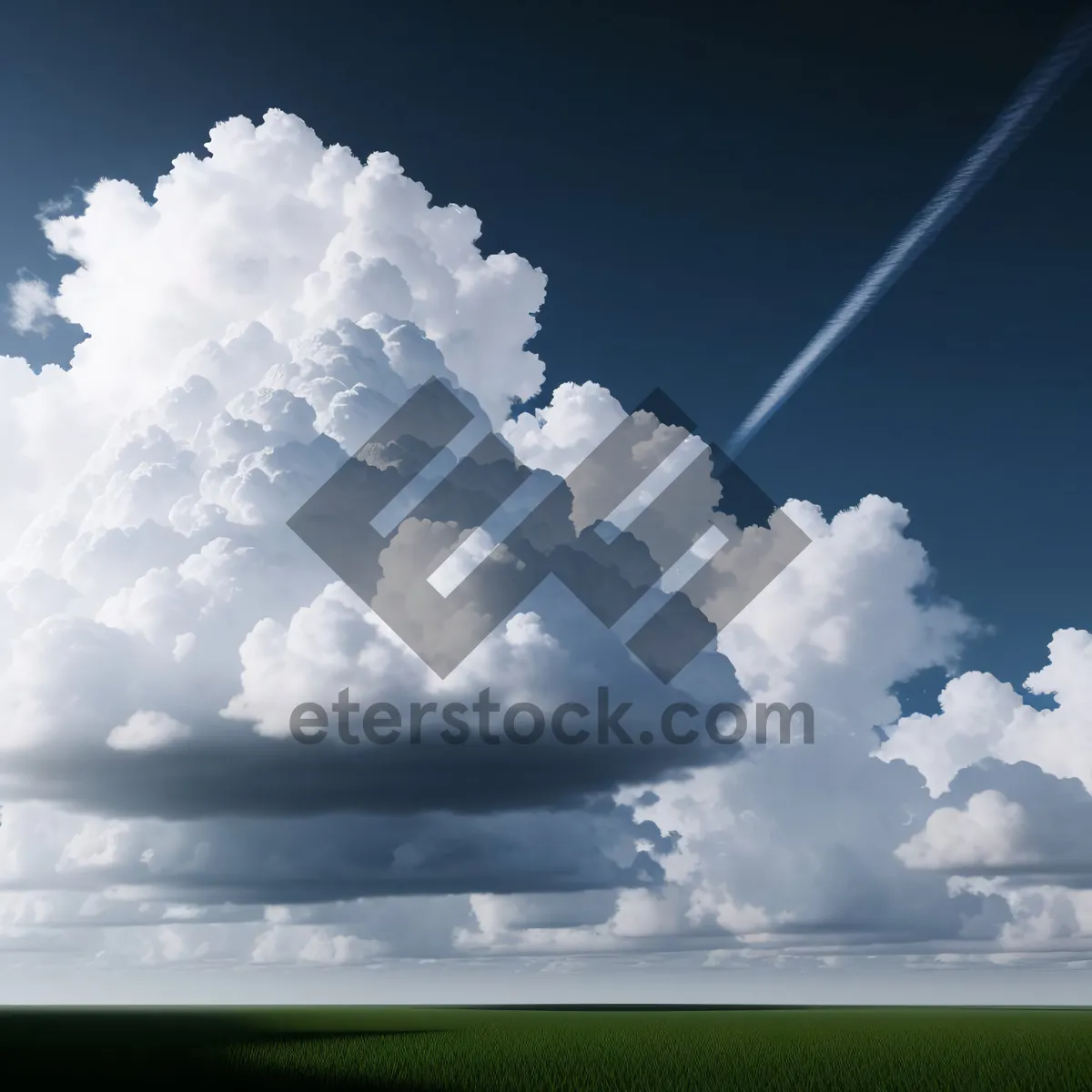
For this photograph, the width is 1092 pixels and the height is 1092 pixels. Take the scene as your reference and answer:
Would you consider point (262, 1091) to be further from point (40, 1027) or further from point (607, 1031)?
point (40, 1027)

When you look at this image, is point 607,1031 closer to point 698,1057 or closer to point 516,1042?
point 516,1042

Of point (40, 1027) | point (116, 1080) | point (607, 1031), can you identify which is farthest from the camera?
point (40, 1027)

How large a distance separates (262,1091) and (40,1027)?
2940 inches

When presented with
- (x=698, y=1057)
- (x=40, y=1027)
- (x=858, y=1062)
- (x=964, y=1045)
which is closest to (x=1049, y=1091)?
(x=858, y=1062)

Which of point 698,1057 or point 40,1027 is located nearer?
point 698,1057

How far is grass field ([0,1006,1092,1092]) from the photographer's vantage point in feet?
162

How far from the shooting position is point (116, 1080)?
49.7 m

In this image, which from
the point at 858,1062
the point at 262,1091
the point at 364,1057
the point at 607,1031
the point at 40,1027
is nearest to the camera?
the point at 262,1091

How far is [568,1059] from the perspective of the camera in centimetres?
5947

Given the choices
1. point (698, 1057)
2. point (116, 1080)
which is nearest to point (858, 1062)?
point (698, 1057)

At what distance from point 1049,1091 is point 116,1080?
40.1 metres

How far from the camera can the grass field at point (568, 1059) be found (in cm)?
4947

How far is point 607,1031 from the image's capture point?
295ft

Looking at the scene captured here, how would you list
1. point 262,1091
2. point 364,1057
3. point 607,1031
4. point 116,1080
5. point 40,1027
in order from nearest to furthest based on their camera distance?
point 262,1091
point 116,1080
point 364,1057
point 607,1031
point 40,1027
